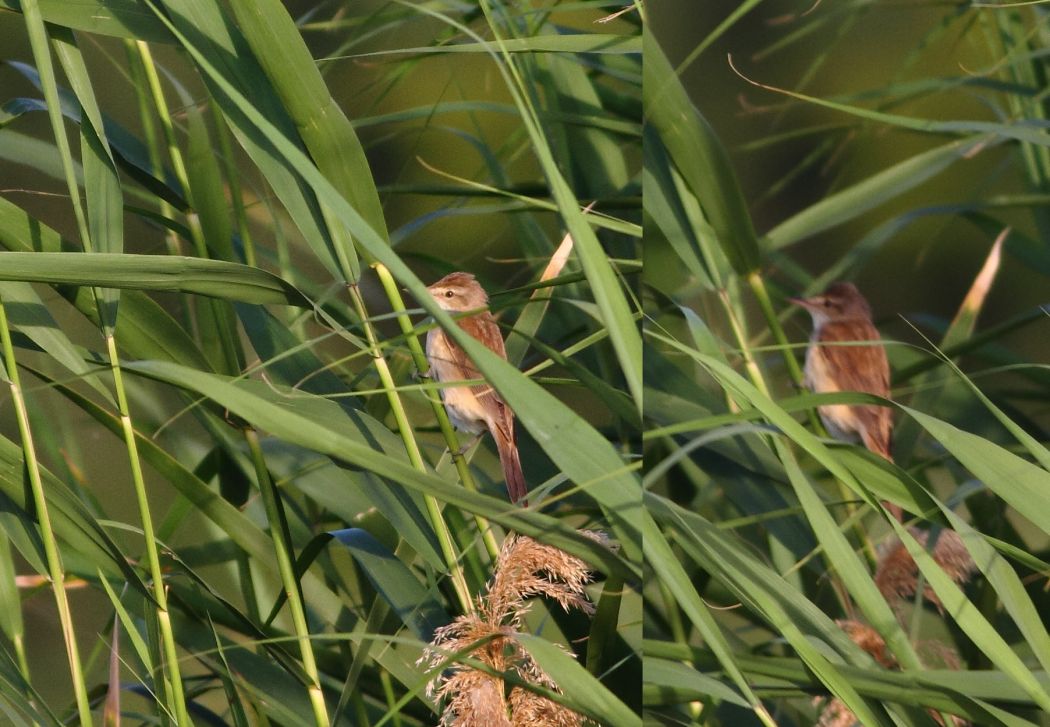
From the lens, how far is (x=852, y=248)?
704 mm

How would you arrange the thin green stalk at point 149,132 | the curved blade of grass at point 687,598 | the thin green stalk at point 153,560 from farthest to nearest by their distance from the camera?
1. the thin green stalk at point 149,132
2. the thin green stalk at point 153,560
3. the curved blade of grass at point 687,598

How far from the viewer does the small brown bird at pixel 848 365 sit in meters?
0.68

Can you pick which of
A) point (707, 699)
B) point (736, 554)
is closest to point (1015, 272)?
point (736, 554)

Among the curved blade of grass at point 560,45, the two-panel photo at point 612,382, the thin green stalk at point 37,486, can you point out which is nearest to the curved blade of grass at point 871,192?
the two-panel photo at point 612,382

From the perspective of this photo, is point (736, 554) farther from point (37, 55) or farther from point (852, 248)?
point (37, 55)

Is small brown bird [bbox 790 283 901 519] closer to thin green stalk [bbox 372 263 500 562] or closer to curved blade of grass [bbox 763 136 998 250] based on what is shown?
curved blade of grass [bbox 763 136 998 250]

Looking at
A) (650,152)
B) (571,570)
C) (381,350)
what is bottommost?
(571,570)

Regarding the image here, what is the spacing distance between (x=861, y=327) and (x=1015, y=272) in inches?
3.6

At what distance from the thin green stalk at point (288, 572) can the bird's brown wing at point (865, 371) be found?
1.22 ft

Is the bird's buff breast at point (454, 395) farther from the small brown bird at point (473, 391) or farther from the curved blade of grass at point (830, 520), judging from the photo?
the curved blade of grass at point (830, 520)

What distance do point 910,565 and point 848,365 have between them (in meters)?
0.14

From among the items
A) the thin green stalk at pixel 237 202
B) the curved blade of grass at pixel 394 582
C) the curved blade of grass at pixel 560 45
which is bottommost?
the curved blade of grass at pixel 394 582

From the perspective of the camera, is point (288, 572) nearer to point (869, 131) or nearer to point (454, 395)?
point (454, 395)

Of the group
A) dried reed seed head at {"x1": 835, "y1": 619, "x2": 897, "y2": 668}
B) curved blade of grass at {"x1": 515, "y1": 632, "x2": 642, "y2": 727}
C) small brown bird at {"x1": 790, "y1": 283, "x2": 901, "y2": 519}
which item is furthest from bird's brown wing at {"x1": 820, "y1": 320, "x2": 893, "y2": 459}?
curved blade of grass at {"x1": 515, "y1": 632, "x2": 642, "y2": 727}
